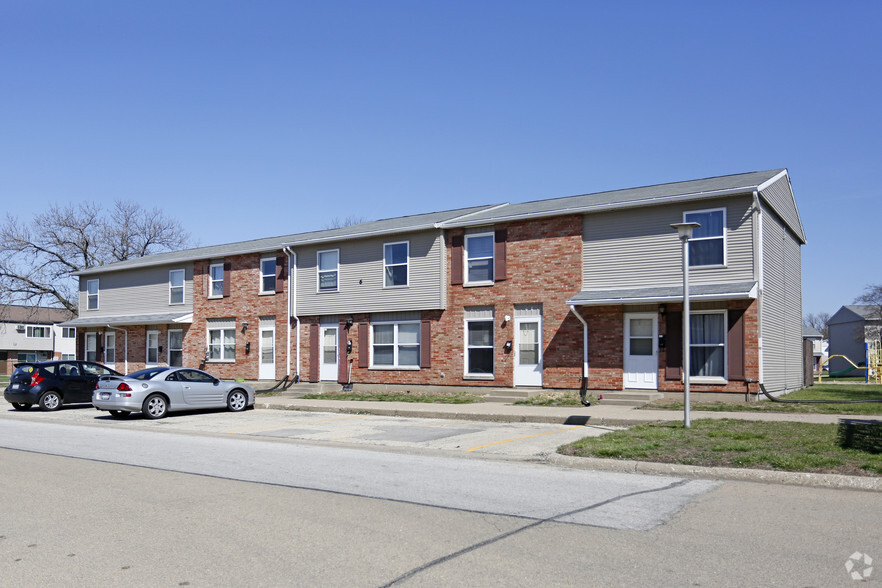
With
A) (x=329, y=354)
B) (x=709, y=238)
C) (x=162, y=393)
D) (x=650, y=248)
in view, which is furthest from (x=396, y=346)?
(x=709, y=238)

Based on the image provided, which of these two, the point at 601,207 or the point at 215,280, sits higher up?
the point at 601,207

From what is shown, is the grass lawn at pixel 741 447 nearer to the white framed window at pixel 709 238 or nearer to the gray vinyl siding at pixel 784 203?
the white framed window at pixel 709 238

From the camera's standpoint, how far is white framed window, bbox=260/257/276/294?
2962 cm

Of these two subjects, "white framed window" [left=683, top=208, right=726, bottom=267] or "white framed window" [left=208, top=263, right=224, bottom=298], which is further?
"white framed window" [left=208, top=263, right=224, bottom=298]

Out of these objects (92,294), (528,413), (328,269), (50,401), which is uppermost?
(328,269)

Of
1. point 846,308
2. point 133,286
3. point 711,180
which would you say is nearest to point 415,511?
point 711,180

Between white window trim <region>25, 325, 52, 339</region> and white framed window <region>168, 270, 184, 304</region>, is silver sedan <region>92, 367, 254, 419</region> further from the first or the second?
white window trim <region>25, 325, 52, 339</region>

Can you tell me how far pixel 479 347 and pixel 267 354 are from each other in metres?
9.82

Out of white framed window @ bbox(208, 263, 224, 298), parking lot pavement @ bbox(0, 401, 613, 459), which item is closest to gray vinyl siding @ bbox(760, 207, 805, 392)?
parking lot pavement @ bbox(0, 401, 613, 459)

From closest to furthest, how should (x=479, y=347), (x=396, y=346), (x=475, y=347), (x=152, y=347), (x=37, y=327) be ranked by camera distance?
(x=479, y=347) → (x=475, y=347) → (x=396, y=346) → (x=152, y=347) → (x=37, y=327)

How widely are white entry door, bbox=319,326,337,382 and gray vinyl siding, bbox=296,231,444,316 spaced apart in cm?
79

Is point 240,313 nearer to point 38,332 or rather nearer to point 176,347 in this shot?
point 176,347

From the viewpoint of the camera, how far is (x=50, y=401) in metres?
22.8

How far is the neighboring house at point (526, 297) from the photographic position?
19.7 meters
